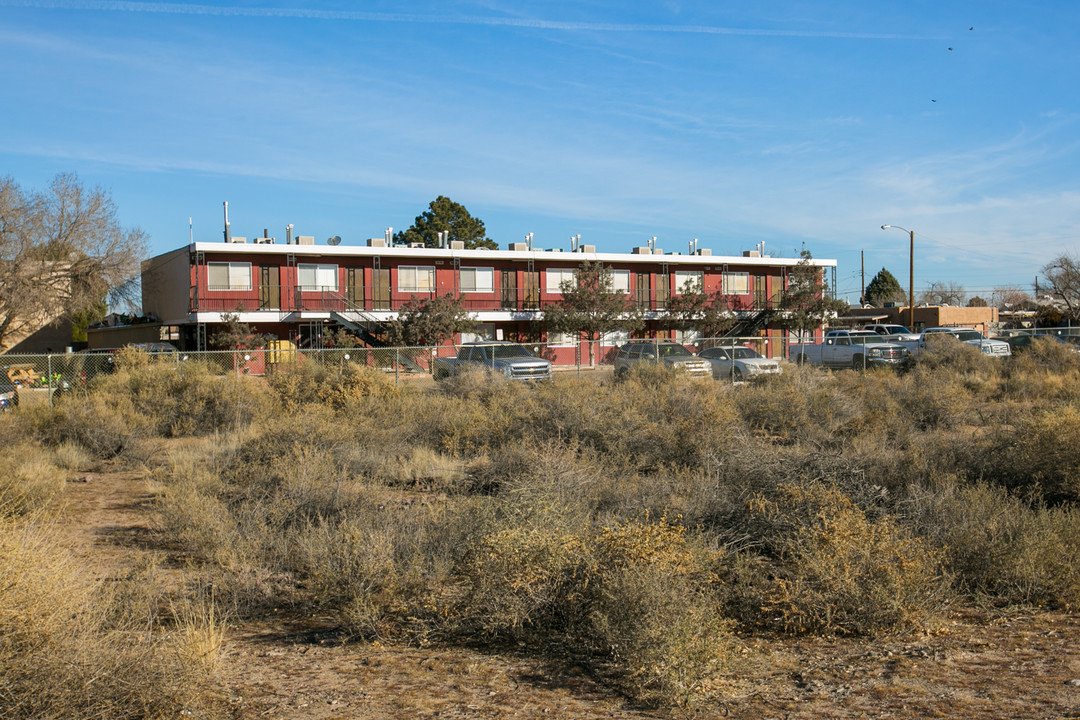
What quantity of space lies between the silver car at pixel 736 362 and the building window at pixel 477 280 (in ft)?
60.6

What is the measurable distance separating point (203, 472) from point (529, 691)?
772cm

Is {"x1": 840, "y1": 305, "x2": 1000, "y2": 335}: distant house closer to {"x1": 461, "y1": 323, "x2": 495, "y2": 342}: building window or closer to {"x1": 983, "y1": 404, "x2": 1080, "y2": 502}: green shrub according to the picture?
{"x1": 461, "y1": 323, "x2": 495, "y2": 342}: building window

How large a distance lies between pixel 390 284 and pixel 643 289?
15.3 m

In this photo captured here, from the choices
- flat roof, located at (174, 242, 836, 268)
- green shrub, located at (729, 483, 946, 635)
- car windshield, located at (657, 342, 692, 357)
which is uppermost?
flat roof, located at (174, 242, 836, 268)

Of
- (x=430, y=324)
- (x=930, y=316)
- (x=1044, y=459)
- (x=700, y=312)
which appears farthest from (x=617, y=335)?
(x=1044, y=459)

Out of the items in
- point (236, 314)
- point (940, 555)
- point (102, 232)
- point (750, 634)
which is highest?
point (102, 232)

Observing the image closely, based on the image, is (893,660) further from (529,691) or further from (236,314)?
(236,314)

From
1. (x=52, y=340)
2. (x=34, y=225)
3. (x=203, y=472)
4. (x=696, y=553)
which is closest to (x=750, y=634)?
(x=696, y=553)

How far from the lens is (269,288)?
40156 mm

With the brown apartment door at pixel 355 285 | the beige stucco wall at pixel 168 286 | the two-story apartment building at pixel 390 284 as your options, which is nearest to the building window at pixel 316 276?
the two-story apartment building at pixel 390 284

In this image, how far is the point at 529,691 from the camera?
5.21 meters

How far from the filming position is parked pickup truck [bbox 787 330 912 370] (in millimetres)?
29484

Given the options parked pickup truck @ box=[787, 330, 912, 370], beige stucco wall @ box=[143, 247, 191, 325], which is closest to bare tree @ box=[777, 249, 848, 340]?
parked pickup truck @ box=[787, 330, 912, 370]

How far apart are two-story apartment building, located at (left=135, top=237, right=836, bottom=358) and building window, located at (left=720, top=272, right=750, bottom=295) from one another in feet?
0.21
